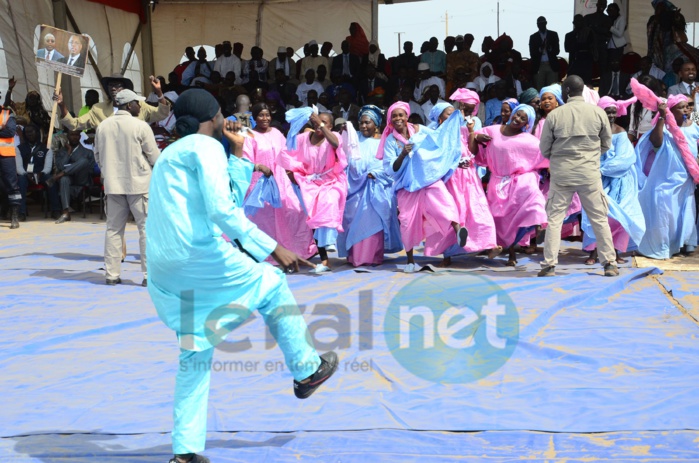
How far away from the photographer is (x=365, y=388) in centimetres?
480

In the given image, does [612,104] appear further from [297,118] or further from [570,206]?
[297,118]

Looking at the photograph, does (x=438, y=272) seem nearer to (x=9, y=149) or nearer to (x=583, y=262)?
(x=583, y=262)

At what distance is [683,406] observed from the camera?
4398mm

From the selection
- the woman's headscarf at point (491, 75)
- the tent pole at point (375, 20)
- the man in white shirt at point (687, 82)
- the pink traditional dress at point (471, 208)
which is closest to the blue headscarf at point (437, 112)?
the pink traditional dress at point (471, 208)

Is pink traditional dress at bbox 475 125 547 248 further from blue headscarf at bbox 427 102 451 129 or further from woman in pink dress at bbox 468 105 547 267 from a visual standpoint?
blue headscarf at bbox 427 102 451 129

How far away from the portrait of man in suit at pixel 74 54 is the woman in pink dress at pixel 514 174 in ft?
15.0

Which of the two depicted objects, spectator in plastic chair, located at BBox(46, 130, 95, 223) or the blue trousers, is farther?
spectator in plastic chair, located at BBox(46, 130, 95, 223)

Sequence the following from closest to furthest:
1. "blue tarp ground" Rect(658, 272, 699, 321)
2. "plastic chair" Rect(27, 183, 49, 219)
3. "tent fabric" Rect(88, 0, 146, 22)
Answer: "blue tarp ground" Rect(658, 272, 699, 321) → "plastic chair" Rect(27, 183, 49, 219) → "tent fabric" Rect(88, 0, 146, 22)

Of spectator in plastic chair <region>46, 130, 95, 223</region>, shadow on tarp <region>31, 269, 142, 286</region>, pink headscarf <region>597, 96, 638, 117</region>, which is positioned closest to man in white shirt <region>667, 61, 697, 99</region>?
pink headscarf <region>597, 96, 638, 117</region>

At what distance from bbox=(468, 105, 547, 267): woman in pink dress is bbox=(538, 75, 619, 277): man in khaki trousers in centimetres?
65

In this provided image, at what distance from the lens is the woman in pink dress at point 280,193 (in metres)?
8.62

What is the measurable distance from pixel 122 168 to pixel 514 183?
152 inches

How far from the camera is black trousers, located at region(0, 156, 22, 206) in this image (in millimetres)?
12133

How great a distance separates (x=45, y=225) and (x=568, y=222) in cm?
764
